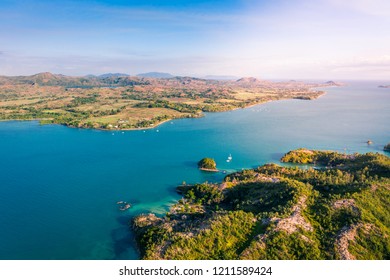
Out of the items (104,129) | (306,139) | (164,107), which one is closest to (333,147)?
(306,139)

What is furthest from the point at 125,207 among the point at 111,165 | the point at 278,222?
the point at 278,222

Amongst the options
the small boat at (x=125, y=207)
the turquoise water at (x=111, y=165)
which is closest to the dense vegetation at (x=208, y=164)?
the turquoise water at (x=111, y=165)

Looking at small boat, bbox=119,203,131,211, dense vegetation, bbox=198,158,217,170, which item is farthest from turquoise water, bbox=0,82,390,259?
dense vegetation, bbox=198,158,217,170

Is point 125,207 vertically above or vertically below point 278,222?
below

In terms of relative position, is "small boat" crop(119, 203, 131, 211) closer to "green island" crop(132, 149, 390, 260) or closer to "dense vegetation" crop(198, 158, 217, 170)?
"green island" crop(132, 149, 390, 260)

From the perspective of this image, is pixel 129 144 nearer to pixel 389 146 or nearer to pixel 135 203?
pixel 135 203

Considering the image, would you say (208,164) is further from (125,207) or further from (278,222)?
(278,222)

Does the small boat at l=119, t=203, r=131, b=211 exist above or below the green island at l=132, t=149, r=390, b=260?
below
